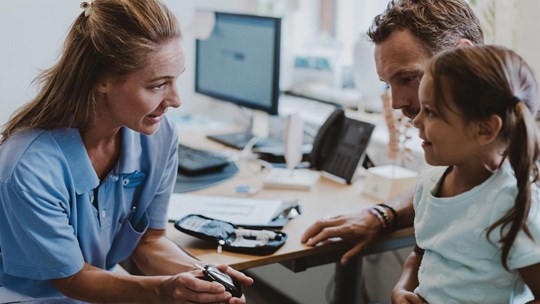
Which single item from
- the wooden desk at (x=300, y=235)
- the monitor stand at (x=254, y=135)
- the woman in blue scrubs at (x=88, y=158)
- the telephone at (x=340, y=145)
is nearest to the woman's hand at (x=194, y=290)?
the woman in blue scrubs at (x=88, y=158)

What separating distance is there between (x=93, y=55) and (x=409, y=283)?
77cm

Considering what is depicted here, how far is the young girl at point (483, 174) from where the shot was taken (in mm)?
1063

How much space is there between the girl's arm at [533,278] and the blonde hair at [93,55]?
81cm

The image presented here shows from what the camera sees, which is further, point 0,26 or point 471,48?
point 0,26

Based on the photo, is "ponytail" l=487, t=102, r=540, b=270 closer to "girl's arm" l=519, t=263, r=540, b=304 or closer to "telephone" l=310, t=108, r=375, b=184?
"girl's arm" l=519, t=263, r=540, b=304

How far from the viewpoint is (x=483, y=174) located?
117 centimetres

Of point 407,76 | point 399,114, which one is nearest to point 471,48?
point 407,76

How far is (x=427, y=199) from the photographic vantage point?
4.11ft

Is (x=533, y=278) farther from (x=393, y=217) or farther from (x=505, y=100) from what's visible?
(x=393, y=217)

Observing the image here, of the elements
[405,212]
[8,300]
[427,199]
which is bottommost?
[8,300]

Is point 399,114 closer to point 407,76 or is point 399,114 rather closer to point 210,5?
point 407,76

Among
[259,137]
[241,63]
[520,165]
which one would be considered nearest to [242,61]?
[241,63]

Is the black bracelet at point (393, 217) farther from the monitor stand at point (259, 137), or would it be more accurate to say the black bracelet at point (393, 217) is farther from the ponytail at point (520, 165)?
the monitor stand at point (259, 137)

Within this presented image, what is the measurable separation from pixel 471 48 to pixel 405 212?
628mm
